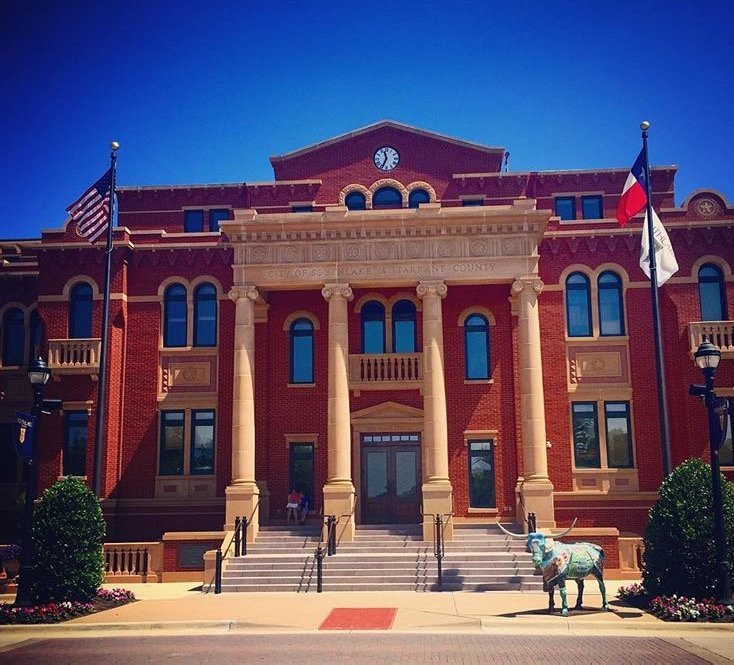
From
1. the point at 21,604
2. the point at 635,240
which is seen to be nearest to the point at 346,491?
the point at 21,604

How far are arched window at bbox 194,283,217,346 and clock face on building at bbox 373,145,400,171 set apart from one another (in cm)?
760

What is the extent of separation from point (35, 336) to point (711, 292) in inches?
949

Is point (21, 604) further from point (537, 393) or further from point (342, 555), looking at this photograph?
point (537, 393)

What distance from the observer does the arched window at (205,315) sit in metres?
30.6

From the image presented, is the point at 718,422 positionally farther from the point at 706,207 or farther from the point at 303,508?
the point at 303,508

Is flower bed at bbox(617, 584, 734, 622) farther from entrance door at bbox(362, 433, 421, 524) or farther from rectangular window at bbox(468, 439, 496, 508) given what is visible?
entrance door at bbox(362, 433, 421, 524)

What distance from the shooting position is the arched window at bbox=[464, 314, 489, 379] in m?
29.6

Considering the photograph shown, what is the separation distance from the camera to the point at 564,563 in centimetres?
1691

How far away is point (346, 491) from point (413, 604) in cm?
702

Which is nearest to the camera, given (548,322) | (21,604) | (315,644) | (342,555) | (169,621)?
(315,644)

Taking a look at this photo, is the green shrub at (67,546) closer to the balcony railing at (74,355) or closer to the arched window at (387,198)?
the balcony railing at (74,355)

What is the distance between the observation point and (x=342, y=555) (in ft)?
79.2

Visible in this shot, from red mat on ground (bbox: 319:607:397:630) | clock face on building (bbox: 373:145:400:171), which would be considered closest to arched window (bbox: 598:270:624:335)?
clock face on building (bbox: 373:145:400:171)

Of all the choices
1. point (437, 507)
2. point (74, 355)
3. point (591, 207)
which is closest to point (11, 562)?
point (74, 355)
